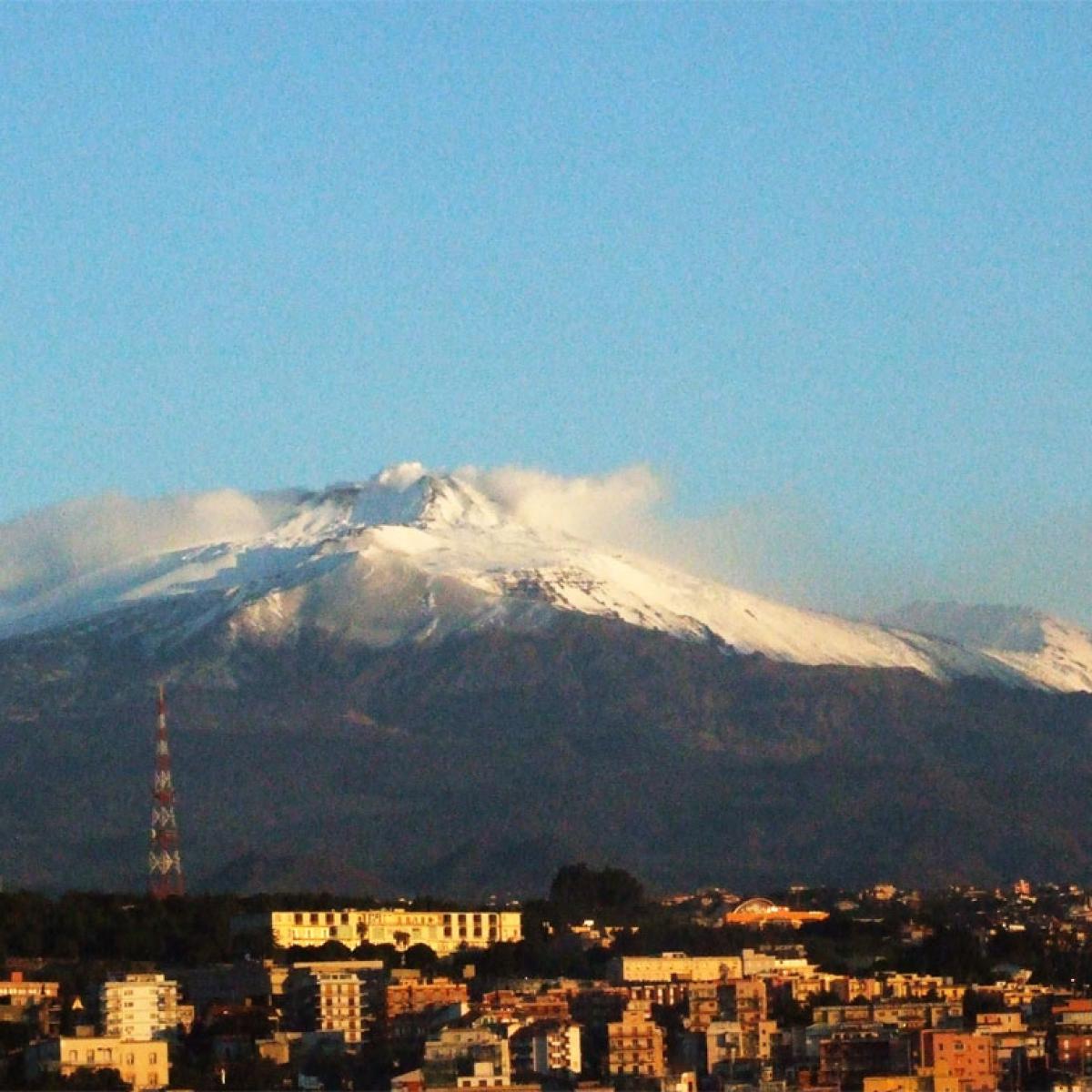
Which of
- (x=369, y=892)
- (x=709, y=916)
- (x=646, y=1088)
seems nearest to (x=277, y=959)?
(x=646, y=1088)

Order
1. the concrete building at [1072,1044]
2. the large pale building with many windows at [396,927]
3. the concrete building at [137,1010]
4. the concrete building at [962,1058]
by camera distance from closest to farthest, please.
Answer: the concrete building at [962,1058] < the concrete building at [1072,1044] < the concrete building at [137,1010] < the large pale building with many windows at [396,927]

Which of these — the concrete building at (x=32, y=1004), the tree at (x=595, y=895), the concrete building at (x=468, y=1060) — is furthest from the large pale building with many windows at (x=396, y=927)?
the concrete building at (x=468, y=1060)

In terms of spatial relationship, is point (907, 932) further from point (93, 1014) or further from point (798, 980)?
point (93, 1014)

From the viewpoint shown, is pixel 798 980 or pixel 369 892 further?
pixel 369 892

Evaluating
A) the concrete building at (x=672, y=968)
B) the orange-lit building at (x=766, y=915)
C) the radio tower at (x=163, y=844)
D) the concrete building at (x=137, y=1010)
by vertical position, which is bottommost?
the concrete building at (x=137, y=1010)

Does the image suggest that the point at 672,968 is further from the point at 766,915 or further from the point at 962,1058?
the point at 766,915

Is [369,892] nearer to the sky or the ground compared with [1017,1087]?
nearer to the sky

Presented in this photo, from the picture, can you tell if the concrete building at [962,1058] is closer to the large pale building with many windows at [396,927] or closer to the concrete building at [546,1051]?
the concrete building at [546,1051]
